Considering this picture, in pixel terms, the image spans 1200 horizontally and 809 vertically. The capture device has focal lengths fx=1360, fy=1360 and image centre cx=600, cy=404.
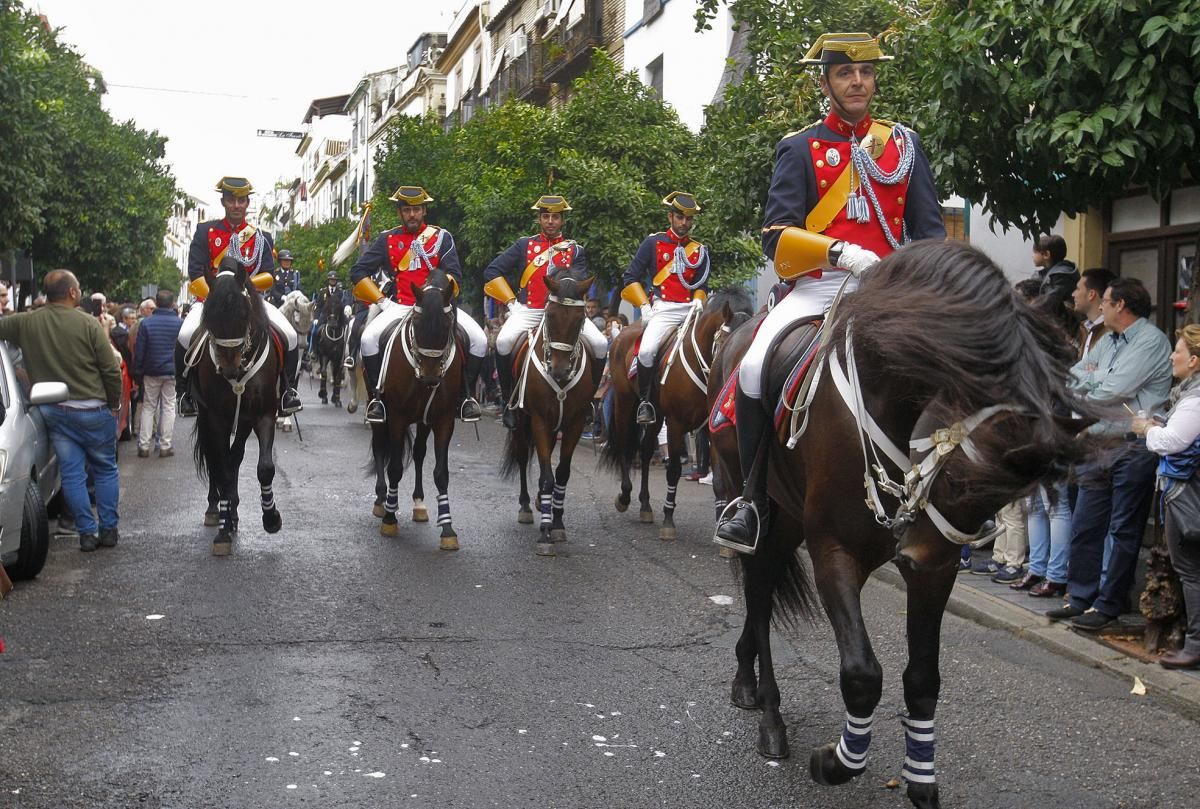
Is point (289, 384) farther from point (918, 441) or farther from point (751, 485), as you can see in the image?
point (918, 441)

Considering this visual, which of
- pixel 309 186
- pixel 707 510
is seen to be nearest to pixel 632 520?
pixel 707 510

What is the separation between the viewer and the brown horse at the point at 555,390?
35.9 feet

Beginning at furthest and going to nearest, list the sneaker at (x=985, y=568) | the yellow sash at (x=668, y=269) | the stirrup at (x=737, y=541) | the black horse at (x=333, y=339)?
the black horse at (x=333, y=339)
the yellow sash at (x=668, y=269)
the sneaker at (x=985, y=568)
the stirrup at (x=737, y=541)

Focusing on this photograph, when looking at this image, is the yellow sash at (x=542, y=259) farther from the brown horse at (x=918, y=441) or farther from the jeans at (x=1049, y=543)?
the brown horse at (x=918, y=441)

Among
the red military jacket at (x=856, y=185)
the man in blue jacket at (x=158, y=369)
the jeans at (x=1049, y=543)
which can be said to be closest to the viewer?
the red military jacket at (x=856, y=185)

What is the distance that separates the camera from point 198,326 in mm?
10578

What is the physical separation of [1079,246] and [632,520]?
15.9 feet

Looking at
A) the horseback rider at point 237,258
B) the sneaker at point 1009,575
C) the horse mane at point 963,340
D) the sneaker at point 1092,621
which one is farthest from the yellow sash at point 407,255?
the horse mane at point 963,340

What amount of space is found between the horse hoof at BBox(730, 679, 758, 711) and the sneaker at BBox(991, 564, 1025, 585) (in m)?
3.78

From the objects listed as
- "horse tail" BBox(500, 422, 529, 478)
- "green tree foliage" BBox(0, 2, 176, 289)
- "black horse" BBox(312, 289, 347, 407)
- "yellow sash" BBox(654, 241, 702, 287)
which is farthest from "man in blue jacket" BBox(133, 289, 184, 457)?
"black horse" BBox(312, 289, 347, 407)

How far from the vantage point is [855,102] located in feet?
18.6

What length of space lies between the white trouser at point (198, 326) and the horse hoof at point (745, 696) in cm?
588

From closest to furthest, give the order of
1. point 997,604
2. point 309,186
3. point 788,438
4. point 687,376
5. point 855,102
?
1. point 788,438
2. point 855,102
3. point 997,604
4. point 687,376
5. point 309,186

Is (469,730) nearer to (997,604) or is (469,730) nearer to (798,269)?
(798,269)
